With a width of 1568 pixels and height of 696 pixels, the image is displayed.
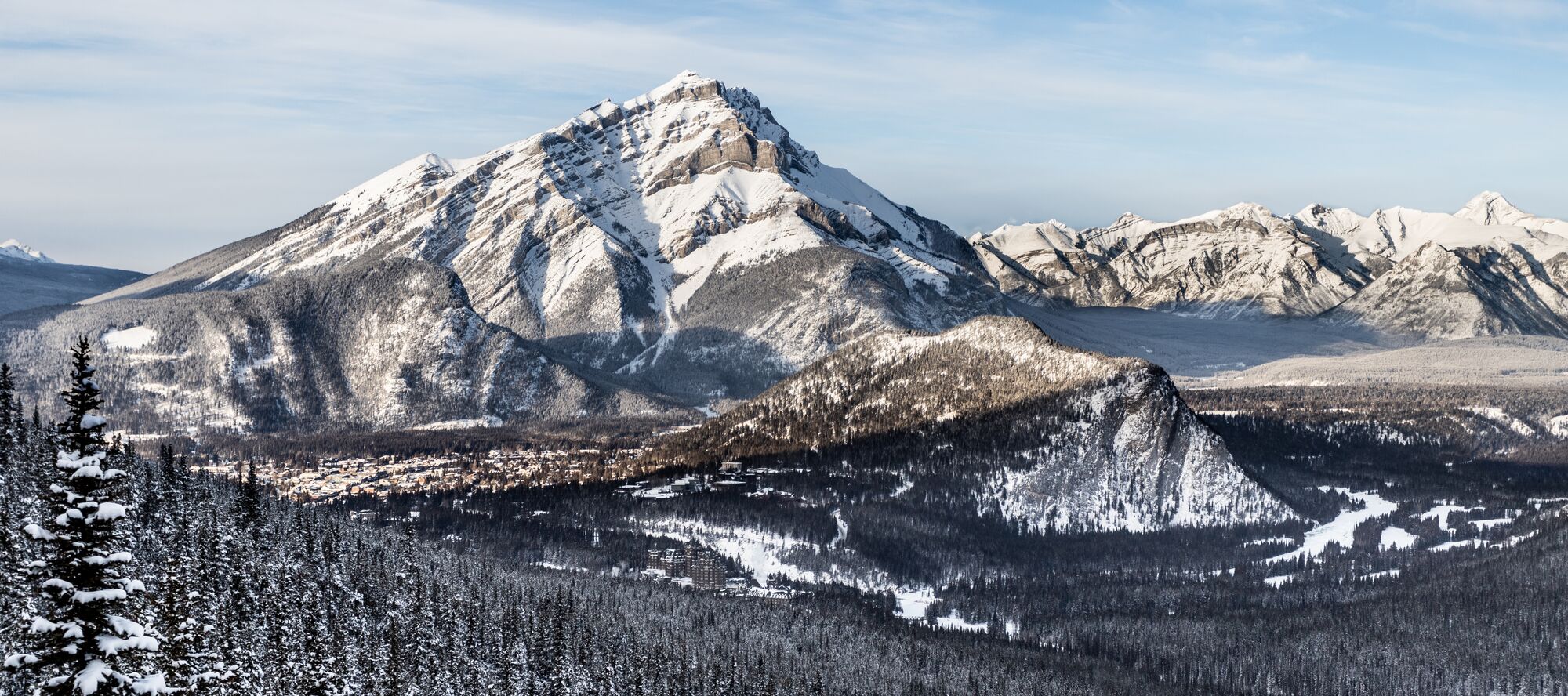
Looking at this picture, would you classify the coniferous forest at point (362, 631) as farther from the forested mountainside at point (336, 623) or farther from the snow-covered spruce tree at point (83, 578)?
the forested mountainside at point (336, 623)

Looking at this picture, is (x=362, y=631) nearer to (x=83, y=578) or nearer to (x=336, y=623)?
(x=336, y=623)

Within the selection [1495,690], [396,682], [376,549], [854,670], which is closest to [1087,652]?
[854,670]

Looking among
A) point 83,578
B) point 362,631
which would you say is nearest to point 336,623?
point 362,631

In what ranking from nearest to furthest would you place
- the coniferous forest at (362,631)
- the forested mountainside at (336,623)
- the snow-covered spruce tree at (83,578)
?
the snow-covered spruce tree at (83,578) → the coniferous forest at (362,631) → the forested mountainside at (336,623)

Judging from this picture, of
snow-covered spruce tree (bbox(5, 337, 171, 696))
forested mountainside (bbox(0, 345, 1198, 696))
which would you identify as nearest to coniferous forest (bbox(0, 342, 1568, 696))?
snow-covered spruce tree (bbox(5, 337, 171, 696))

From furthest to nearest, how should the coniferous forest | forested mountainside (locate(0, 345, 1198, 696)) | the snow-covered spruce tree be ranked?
forested mountainside (locate(0, 345, 1198, 696)) < the coniferous forest < the snow-covered spruce tree

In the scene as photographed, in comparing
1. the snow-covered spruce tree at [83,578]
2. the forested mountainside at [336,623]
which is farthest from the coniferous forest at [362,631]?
the forested mountainside at [336,623]

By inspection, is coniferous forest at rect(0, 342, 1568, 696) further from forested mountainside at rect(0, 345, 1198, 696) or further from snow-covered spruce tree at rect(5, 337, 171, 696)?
forested mountainside at rect(0, 345, 1198, 696)

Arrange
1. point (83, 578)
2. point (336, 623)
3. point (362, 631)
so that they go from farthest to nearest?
point (362, 631) → point (336, 623) → point (83, 578)

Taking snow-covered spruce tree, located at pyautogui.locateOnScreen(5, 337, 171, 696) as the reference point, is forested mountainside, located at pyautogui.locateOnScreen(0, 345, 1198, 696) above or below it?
below
